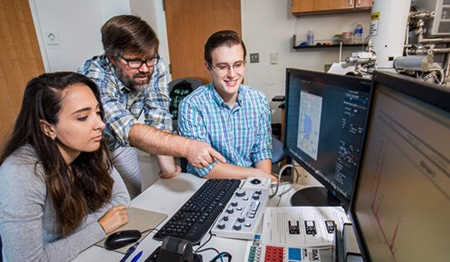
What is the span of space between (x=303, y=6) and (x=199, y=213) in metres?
2.56

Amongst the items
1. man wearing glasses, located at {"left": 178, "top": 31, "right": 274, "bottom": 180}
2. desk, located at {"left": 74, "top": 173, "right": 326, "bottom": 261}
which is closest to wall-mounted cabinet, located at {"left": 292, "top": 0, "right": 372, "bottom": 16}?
man wearing glasses, located at {"left": 178, "top": 31, "right": 274, "bottom": 180}

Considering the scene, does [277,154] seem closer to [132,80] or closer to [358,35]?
[132,80]

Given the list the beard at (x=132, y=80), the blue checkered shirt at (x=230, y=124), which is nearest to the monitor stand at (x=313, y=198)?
the blue checkered shirt at (x=230, y=124)

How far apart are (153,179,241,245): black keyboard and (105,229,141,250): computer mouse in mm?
60

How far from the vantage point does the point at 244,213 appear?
0.86 m

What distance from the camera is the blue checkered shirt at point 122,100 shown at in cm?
116

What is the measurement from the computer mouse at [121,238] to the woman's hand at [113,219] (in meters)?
0.06

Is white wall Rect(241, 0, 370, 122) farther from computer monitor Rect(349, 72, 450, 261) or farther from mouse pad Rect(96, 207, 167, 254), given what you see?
computer monitor Rect(349, 72, 450, 261)

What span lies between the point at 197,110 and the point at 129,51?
1.41 feet

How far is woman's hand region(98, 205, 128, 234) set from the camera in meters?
0.87

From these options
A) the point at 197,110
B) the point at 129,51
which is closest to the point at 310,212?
the point at 197,110

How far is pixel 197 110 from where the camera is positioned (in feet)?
4.61

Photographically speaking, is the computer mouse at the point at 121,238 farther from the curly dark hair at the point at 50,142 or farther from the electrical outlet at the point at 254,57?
the electrical outlet at the point at 254,57

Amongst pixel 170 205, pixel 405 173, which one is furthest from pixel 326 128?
pixel 170 205
